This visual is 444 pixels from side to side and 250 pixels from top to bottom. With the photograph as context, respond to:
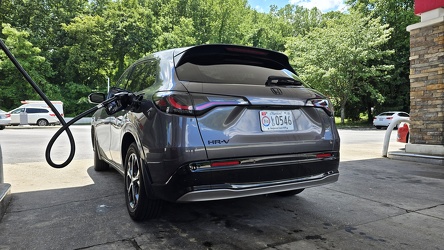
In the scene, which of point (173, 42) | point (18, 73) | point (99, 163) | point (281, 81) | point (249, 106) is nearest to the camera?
point (249, 106)

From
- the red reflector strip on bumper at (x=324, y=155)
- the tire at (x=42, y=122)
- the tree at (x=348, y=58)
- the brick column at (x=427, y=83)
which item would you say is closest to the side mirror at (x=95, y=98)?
the red reflector strip on bumper at (x=324, y=155)

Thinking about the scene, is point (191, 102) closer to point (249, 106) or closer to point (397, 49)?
point (249, 106)

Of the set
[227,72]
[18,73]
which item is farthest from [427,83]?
[18,73]

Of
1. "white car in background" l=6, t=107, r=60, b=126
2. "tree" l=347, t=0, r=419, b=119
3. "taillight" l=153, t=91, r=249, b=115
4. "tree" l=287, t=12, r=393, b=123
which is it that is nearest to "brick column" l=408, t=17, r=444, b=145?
"taillight" l=153, t=91, r=249, b=115

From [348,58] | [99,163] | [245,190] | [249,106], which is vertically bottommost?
[99,163]

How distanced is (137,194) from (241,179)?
1.11 metres

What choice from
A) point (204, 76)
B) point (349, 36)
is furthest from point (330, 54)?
point (204, 76)

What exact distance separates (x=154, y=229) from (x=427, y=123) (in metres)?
6.24

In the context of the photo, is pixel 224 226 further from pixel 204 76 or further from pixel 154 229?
pixel 204 76

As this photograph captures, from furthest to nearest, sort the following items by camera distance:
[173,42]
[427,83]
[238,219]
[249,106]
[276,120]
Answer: [173,42] → [427,83] → [238,219] → [276,120] → [249,106]

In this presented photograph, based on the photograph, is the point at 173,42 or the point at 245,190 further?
the point at 173,42

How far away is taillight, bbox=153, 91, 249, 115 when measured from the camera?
2.45 metres

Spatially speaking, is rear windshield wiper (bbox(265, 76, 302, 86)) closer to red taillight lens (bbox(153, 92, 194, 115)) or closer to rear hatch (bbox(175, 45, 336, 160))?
rear hatch (bbox(175, 45, 336, 160))

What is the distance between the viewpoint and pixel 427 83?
21.8ft
